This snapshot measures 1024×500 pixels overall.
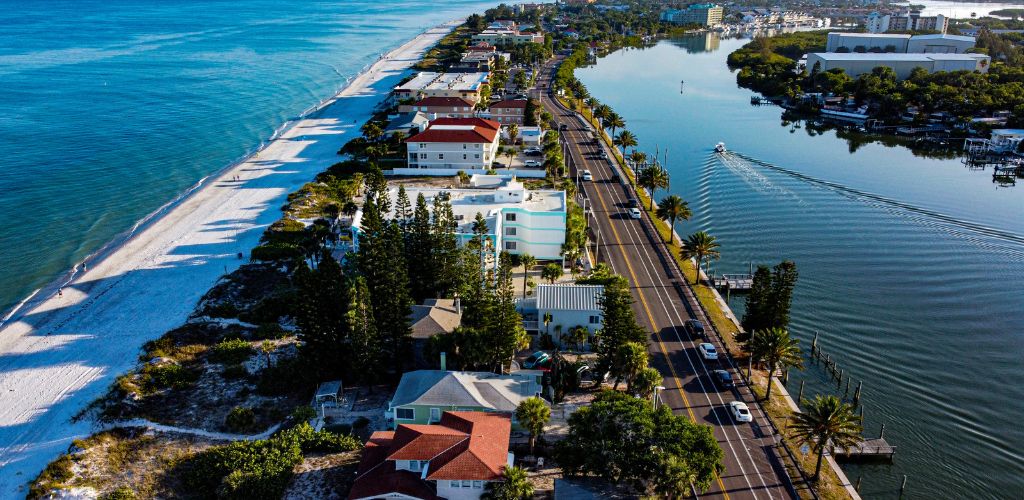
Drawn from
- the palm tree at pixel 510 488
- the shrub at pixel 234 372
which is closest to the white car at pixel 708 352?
the palm tree at pixel 510 488

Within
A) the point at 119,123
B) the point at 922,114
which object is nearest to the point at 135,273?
the point at 119,123

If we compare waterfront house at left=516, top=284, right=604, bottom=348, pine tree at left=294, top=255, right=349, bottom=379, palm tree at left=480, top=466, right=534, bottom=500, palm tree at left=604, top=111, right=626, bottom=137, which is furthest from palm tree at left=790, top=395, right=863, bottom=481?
palm tree at left=604, top=111, right=626, bottom=137

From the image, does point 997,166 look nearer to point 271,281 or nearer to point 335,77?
point 271,281

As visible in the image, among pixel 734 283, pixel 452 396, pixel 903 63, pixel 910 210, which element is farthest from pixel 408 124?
pixel 903 63

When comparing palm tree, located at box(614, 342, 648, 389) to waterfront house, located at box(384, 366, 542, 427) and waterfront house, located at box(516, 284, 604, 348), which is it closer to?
waterfront house, located at box(384, 366, 542, 427)

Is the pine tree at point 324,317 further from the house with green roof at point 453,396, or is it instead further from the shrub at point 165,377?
the shrub at point 165,377
